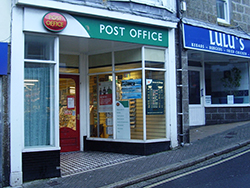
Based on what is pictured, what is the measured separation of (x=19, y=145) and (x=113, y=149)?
3.21m

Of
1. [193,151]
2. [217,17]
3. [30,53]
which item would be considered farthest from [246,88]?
[30,53]

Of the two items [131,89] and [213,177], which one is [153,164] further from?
[131,89]

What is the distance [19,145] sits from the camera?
19.8 feet

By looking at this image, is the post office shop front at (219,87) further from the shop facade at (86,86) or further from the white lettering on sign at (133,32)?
the shop facade at (86,86)

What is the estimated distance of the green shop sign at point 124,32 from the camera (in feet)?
23.5

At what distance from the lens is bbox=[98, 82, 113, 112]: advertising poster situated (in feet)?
28.7

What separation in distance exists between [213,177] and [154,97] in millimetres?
3186

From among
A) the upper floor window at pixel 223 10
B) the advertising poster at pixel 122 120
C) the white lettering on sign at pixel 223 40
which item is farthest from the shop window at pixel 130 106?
the upper floor window at pixel 223 10

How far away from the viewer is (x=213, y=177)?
5793mm

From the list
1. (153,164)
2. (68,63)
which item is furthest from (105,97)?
(153,164)

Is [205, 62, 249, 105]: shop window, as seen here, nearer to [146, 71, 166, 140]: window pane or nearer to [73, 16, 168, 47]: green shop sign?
[146, 71, 166, 140]: window pane

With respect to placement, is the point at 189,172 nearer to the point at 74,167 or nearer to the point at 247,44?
the point at 74,167

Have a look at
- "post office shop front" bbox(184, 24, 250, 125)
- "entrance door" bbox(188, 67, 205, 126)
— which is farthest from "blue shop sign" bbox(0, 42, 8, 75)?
"entrance door" bbox(188, 67, 205, 126)

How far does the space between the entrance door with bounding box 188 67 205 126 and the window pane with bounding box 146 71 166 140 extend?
388 centimetres
